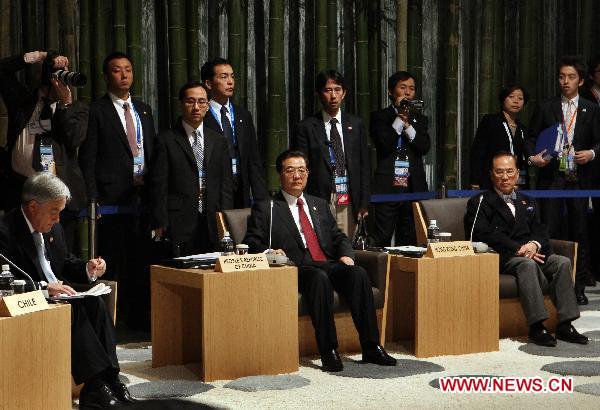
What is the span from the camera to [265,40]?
24.2ft

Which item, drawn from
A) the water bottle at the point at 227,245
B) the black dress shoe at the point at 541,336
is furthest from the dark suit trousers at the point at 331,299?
the black dress shoe at the point at 541,336

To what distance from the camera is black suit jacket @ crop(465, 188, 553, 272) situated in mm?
5969

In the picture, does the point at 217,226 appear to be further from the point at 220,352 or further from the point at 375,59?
the point at 375,59

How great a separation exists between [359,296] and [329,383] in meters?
0.59

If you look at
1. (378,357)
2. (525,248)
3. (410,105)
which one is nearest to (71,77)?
(378,357)

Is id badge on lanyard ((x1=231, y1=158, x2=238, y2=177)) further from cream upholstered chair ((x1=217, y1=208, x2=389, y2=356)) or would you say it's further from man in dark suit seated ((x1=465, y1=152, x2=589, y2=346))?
man in dark suit seated ((x1=465, y1=152, x2=589, y2=346))

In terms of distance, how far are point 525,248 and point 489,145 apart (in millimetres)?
1406

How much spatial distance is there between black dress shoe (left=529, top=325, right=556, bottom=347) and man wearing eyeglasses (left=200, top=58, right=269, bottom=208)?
1587 mm

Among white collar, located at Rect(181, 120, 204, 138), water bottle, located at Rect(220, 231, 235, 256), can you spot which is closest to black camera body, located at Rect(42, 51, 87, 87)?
white collar, located at Rect(181, 120, 204, 138)

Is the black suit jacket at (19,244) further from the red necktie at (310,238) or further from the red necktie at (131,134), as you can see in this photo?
the red necktie at (131,134)

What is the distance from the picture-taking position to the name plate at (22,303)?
3.74 m

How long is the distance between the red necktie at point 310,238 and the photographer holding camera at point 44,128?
1096mm

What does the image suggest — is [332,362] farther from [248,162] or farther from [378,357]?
[248,162]

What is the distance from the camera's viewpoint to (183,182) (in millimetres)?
5922
